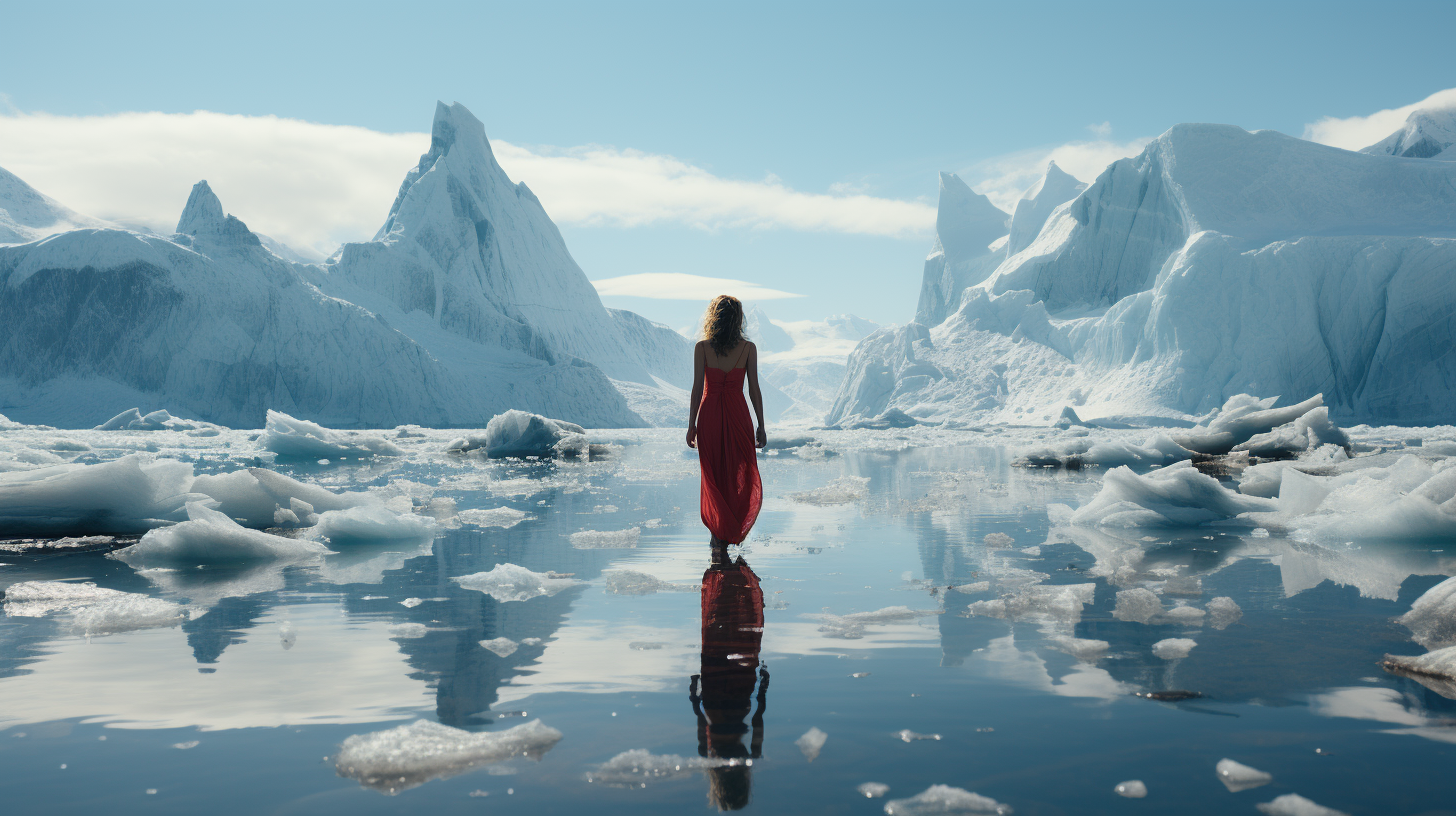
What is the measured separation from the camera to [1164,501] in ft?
21.1

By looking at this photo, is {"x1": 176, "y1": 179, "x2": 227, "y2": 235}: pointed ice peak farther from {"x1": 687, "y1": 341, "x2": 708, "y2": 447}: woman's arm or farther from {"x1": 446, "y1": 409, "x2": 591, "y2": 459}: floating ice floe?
{"x1": 687, "y1": 341, "x2": 708, "y2": 447}: woman's arm

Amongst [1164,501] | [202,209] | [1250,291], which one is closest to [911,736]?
[1164,501]

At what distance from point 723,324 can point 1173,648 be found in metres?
2.79

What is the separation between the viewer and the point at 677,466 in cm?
1580

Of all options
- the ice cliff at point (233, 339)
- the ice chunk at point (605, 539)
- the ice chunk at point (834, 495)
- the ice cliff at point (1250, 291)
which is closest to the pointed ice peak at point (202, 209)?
the ice cliff at point (233, 339)

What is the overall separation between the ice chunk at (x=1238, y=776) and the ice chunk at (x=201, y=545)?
15.5 feet

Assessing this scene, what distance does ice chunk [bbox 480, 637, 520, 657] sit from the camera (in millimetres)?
2763

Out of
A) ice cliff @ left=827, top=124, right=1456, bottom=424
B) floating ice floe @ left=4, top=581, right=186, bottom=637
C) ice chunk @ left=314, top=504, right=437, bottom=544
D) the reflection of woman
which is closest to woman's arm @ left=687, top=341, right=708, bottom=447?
the reflection of woman

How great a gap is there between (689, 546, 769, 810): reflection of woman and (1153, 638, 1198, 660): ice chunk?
124cm

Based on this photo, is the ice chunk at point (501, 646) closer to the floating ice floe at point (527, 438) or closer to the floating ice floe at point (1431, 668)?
the floating ice floe at point (1431, 668)

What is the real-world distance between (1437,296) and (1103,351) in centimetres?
1180

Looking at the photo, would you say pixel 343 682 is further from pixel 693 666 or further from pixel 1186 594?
pixel 1186 594

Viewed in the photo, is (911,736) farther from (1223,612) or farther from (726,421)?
(726,421)

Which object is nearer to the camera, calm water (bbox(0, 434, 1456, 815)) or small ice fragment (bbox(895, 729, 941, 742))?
calm water (bbox(0, 434, 1456, 815))
